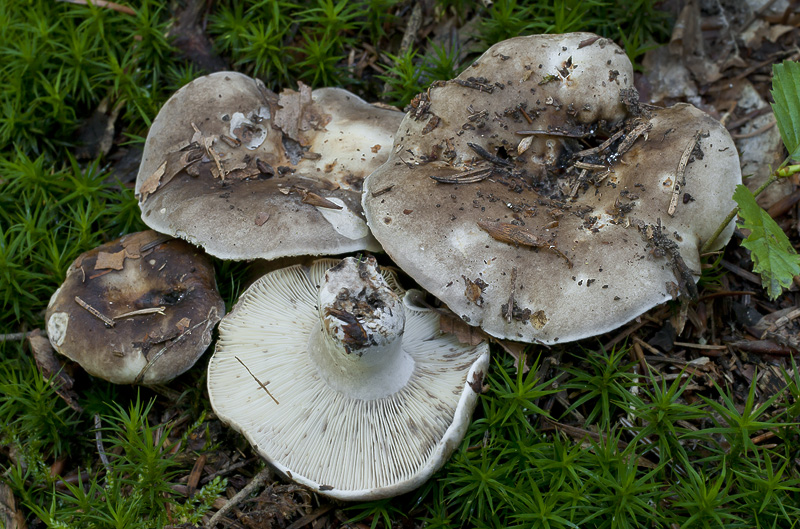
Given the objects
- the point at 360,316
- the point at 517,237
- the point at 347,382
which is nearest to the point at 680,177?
the point at 517,237

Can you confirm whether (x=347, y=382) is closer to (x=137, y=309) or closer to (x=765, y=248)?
(x=137, y=309)

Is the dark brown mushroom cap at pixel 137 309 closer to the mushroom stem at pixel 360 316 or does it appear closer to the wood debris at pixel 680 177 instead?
the mushroom stem at pixel 360 316

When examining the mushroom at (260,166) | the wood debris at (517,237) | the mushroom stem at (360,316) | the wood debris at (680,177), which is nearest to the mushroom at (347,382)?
the mushroom stem at (360,316)

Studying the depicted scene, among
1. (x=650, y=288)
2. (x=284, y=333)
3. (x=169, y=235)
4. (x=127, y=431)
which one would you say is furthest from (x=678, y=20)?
(x=127, y=431)

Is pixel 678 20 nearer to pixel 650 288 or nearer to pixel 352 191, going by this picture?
pixel 650 288

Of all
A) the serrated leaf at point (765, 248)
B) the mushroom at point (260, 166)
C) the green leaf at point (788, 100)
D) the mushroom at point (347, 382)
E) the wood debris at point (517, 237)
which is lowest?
the mushroom at point (347, 382)

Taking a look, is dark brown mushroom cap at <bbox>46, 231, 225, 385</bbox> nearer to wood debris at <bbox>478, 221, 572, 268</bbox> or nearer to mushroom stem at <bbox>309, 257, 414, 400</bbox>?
mushroom stem at <bbox>309, 257, 414, 400</bbox>
